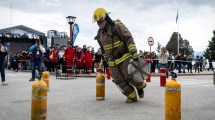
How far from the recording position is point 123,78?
762cm

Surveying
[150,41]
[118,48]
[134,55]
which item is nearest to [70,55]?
[150,41]

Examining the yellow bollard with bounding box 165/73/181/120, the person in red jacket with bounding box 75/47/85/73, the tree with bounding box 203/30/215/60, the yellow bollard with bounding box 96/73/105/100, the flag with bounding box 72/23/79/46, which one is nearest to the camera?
the yellow bollard with bounding box 165/73/181/120

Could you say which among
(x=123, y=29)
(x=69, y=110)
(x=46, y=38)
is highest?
(x=46, y=38)

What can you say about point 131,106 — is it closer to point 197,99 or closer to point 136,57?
point 136,57

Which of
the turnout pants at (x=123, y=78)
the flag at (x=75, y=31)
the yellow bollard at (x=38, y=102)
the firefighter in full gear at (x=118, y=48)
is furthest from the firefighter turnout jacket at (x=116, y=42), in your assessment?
the flag at (x=75, y=31)

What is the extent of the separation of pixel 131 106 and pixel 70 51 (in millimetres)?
13467

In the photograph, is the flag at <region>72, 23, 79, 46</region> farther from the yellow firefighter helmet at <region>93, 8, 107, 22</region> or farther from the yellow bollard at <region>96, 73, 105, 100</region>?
the yellow firefighter helmet at <region>93, 8, 107, 22</region>

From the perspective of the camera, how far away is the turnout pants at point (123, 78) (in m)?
7.52

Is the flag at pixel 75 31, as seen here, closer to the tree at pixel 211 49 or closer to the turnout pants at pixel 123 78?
the turnout pants at pixel 123 78

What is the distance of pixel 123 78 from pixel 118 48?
0.72m

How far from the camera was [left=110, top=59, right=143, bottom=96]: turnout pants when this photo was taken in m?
7.52

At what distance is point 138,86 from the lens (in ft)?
25.4

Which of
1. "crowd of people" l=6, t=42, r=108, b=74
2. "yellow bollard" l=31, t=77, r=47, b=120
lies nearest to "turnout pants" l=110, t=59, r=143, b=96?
"yellow bollard" l=31, t=77, r=47, b=120

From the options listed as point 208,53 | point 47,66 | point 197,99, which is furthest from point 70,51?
point 208,53
